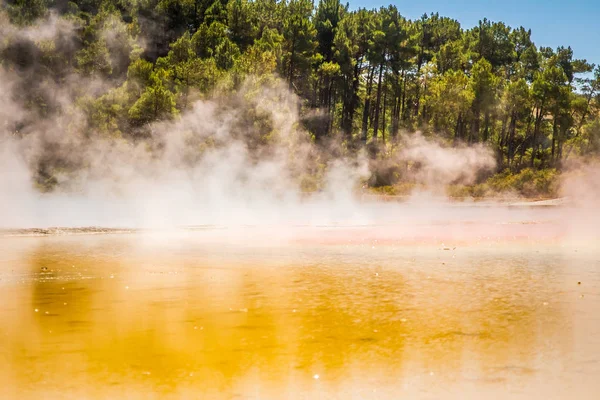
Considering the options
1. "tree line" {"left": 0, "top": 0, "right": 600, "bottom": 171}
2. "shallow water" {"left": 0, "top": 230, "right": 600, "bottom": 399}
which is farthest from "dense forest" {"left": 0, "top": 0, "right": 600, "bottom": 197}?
"shallow water" {"left": 0, "top": 230, "right": 600, "bottom": 399}

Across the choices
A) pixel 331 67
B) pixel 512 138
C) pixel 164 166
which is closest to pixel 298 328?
pixel 164 166

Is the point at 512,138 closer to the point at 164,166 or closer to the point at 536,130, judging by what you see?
the point at 536,130

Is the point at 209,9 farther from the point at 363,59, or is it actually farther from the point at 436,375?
the point at 436,375

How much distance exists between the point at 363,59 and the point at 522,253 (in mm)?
49500

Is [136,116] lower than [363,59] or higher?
lower

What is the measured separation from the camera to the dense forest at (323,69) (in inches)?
1451

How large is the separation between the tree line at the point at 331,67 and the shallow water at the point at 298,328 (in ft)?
76.7

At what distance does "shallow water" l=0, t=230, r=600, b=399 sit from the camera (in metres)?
6.09

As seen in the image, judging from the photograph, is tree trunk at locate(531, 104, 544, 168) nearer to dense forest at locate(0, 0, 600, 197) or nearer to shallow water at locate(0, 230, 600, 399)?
dense forest at locate(0, 0, 600, 197)

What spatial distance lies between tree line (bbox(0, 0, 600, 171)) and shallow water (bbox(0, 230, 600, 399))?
23392mm

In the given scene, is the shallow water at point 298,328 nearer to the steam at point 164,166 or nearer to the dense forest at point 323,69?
the steam at point 164,166

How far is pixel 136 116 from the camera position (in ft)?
112

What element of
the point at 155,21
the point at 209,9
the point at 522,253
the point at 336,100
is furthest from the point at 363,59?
the point at 522,253

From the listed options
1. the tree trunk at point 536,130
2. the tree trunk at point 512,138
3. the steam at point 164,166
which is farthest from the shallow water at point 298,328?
the tree trunk at point 512,138
